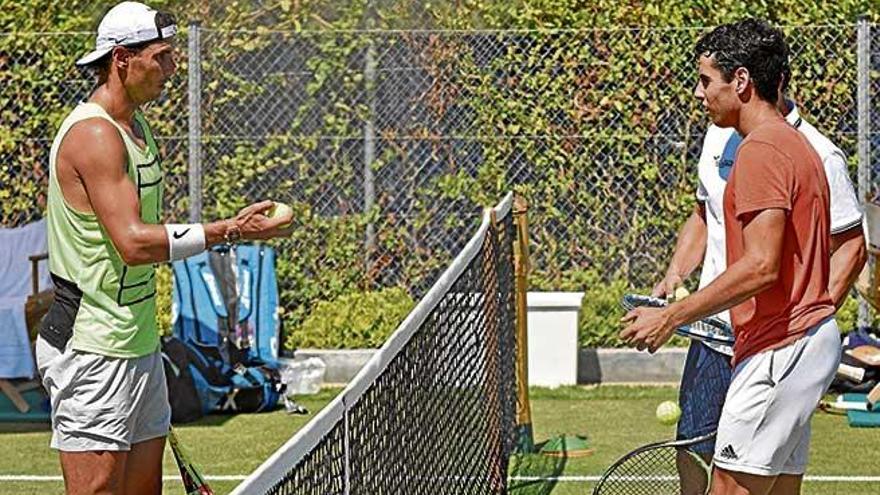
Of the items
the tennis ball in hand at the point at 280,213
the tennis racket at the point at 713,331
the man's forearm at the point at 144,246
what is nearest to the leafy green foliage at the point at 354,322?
the tennis racket at the point at 713,331

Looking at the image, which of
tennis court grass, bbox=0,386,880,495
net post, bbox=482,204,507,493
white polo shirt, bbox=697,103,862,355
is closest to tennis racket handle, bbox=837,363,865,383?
tennis court grass, bbox=0,386,880,495

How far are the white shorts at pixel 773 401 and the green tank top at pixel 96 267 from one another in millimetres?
1824

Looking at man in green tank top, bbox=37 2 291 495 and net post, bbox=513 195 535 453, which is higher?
man in green tank top, bbox=37 2 291 495

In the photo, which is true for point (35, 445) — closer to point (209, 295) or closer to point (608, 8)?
point (209, 295)

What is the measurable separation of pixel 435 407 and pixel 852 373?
494 centimetres

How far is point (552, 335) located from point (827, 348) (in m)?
6.01

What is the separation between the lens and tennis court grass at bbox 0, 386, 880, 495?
842 cm

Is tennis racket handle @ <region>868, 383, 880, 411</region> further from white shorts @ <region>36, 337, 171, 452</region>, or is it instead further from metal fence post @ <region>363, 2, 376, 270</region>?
white shorts @ <region>36, 337, 171, 452</region>

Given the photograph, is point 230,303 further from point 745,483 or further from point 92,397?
point 745,483

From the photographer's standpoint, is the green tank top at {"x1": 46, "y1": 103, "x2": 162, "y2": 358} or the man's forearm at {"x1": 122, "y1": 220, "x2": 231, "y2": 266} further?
the green tank top at {"x1": 46, "y1": 103, "x2": 162, "y2": 358}

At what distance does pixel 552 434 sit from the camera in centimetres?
960

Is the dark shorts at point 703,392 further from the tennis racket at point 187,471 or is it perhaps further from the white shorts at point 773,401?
the tennis racket at point 187,471

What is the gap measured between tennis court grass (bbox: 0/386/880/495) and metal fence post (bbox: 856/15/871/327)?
6.10ft

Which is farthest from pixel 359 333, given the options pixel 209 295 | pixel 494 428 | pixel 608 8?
pixel 494 428
